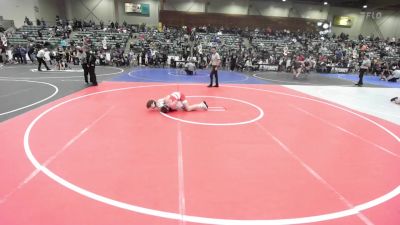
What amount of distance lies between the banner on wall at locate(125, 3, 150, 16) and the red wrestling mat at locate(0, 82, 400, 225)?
86.9 ft

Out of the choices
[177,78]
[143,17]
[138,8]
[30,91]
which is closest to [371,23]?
[143,17]

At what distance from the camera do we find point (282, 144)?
525 cm

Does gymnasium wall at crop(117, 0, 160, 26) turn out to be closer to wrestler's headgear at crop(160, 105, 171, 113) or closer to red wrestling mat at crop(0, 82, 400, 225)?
red wrestling mat at crop(0, 82, 400, 225)

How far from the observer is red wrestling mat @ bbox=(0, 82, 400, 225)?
10.2ft

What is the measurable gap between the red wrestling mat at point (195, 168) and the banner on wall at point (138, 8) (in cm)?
2649

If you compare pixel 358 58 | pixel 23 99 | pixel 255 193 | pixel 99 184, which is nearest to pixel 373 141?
pixel 255 193

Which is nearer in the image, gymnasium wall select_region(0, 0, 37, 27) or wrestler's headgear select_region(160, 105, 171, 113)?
wrestler's headgear select_region(160, 105, 171, 113)

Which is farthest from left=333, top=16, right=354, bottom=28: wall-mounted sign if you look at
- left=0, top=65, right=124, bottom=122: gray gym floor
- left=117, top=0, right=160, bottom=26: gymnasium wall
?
left=0, top=65, right=124, bottom=122: gray gym floor

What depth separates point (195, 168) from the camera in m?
4.12

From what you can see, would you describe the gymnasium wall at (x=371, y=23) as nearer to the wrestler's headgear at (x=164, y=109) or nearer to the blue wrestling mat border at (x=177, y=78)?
the blue wrestling mat border at (x=177, y=78)

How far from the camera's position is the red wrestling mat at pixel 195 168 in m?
3.10

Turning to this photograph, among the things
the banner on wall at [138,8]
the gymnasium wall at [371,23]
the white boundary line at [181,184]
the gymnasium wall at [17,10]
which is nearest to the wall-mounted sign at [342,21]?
the gymnasium wall at [371,23]

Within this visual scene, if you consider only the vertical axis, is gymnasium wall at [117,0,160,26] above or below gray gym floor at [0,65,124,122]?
above

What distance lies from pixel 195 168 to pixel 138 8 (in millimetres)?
30555
